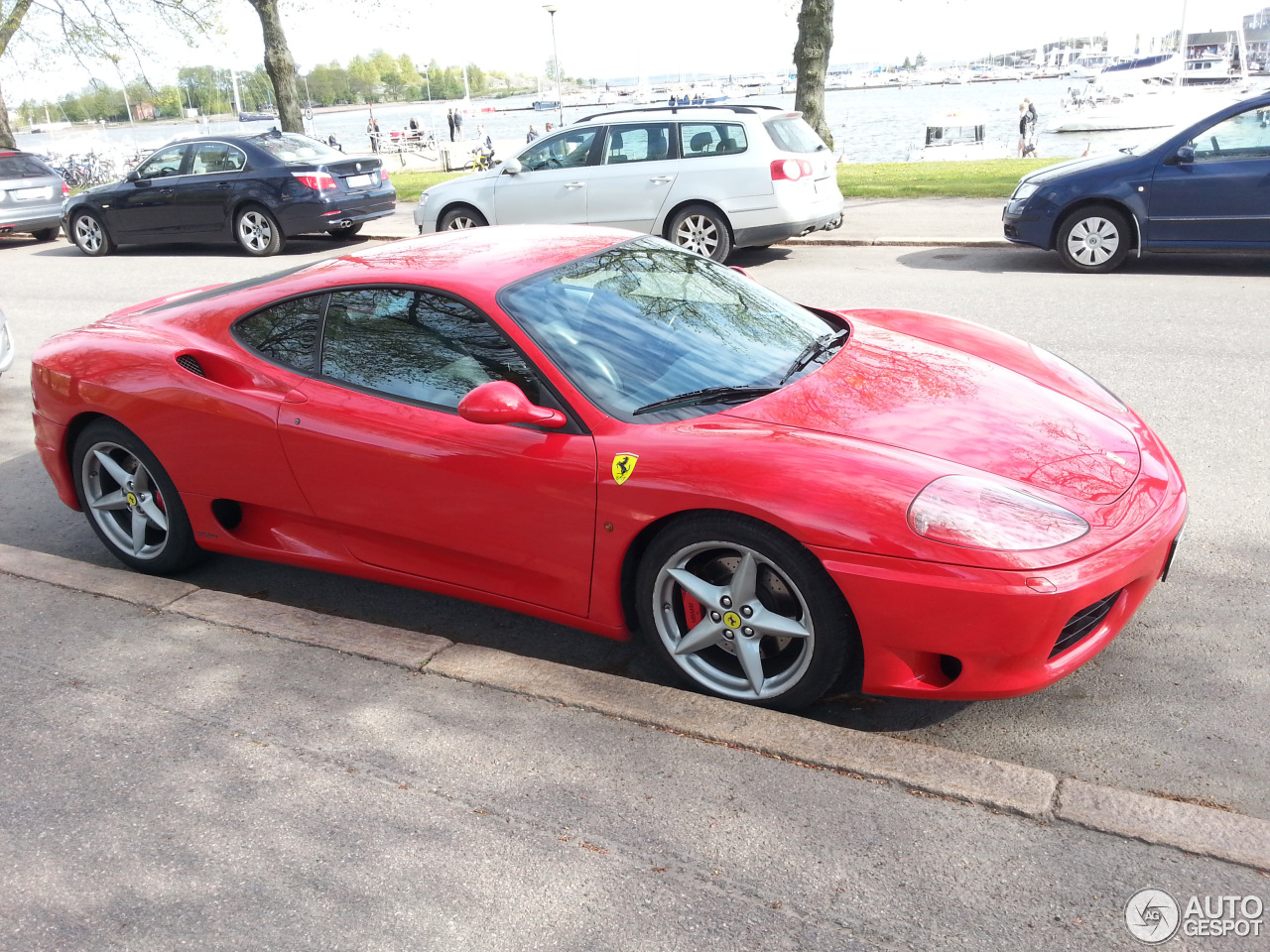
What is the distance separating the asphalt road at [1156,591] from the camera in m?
3.10

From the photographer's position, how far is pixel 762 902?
2.44 m

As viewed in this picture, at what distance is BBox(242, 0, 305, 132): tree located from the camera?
2205cm

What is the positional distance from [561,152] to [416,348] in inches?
359

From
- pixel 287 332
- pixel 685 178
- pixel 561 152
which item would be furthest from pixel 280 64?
pixel 287 332

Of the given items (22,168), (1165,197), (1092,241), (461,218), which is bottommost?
(1092,241)

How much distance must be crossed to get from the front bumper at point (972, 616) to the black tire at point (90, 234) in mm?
16007

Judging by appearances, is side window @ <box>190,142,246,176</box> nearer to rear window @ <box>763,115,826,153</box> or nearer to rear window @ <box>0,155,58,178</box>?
rear window @ <box>0,155,58,178</box>

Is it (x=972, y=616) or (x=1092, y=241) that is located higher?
(x=1092, y=241)

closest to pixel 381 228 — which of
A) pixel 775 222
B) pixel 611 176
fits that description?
pixel 611 176

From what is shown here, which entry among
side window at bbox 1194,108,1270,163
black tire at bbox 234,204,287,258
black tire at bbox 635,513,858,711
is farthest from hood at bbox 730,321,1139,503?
black tire at bbox 234,204,287,258

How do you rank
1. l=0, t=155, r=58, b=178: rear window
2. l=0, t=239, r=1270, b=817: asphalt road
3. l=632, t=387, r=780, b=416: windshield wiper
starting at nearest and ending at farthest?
l=0, t=239, r=1270, b=817: asphalt road
l=632, t=387, r=780, b=416: windshield wiper
l=0, t=155, r=58, b=178: rear window

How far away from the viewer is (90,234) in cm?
1605

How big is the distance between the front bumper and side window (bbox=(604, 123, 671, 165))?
952 cm

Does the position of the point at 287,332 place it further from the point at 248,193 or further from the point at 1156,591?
the point at 248,193
